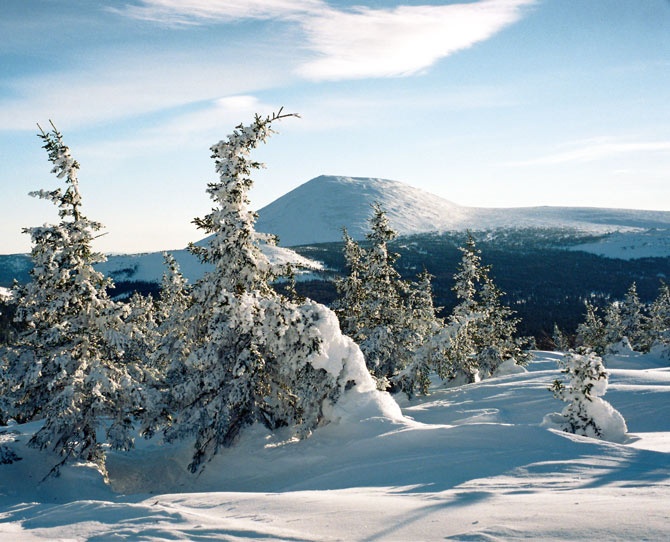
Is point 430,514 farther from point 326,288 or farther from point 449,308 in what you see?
point 326,288

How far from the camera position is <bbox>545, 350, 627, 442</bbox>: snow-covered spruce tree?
44.4 feet

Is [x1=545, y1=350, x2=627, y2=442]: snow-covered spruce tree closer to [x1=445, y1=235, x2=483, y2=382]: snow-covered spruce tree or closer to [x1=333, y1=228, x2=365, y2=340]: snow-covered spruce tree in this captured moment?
[x1=445, y1=235, x2=483, y2=382]: snow-covered spruce tree

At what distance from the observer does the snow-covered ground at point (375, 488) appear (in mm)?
→ 6895

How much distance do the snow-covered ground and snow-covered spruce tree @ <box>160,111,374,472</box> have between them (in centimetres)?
105

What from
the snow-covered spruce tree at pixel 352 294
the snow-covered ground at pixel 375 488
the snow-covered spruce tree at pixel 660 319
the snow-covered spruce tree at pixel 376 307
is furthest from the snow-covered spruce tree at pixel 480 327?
the snow-covered spruce tree at pixel 660 319

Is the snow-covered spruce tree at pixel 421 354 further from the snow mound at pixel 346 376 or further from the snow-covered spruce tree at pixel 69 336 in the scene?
the snow-covered spruce tree at pixel 69 336

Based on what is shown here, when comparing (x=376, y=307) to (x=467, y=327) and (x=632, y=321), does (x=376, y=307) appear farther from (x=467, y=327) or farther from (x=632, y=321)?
(x=632, y=321)

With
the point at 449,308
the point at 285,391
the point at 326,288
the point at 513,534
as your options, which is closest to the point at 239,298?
the point at 285,391

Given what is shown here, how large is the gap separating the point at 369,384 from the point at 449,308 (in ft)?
409

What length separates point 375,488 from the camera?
9.73m

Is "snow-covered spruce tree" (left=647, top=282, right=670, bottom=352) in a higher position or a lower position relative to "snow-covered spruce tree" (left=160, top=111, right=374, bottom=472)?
lower

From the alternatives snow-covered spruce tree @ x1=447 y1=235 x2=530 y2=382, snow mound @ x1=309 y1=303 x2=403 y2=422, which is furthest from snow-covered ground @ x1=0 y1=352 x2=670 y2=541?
snow-covered spruce tree @ x1=447 y1=235 x2=530 y2=382

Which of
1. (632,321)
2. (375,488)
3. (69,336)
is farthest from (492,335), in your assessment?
(632,321)

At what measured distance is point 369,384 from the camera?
15469 mm
